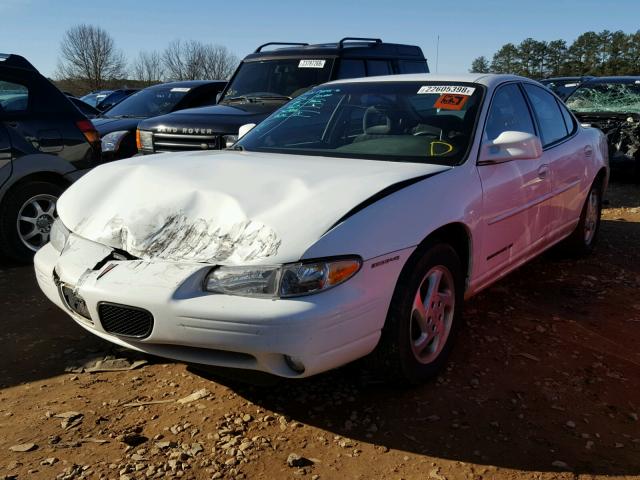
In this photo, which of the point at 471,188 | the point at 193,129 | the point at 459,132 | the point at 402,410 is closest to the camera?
the point at 402,410

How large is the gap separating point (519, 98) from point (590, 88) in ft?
23.5

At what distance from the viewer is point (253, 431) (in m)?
2.74

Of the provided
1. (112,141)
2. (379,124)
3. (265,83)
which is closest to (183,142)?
(265,83)

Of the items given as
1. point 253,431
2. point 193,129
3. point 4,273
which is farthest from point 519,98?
point 4,273

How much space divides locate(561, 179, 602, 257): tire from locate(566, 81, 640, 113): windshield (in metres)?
4.61

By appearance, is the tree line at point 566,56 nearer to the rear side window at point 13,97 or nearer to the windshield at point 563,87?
the windshield at point 563,87

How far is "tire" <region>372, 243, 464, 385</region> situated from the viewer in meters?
2.81

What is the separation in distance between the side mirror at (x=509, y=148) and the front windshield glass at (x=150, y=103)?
263 inches

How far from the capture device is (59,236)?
3303 millimetres

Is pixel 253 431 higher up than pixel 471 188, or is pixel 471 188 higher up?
pixel 471 188

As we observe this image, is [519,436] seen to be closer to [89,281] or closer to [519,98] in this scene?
[89,281]

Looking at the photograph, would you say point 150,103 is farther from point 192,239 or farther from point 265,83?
point 192,239

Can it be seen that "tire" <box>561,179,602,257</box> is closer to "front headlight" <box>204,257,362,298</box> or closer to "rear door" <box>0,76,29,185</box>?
"front headlight" <box>204,257,362,298</box>

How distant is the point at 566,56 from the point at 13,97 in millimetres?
59590
